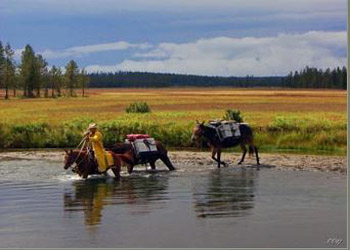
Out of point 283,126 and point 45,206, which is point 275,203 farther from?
point 283,126

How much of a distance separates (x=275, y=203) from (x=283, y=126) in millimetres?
15813

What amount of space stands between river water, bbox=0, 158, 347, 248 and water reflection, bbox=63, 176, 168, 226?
0.8 inches

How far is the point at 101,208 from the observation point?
1347 cm

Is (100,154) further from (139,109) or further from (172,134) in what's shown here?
(139,109)

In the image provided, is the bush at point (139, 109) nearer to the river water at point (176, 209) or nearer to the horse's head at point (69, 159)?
the river water at point (176, 209)

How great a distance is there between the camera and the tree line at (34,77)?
8244 cm

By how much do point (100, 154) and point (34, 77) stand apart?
69918 millimetres

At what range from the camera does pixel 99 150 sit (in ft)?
56.5

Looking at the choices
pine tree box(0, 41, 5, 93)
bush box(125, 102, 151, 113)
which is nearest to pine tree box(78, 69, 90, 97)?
pine tree box(0, 41, 5, 93)

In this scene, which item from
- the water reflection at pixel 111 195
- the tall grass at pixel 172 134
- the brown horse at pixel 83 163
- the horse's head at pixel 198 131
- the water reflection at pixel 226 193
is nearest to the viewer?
the water reflection at pixel 226 193

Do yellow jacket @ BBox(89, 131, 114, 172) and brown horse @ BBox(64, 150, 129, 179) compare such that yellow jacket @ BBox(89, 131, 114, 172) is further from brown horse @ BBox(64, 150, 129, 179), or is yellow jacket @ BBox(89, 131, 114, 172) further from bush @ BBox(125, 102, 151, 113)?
bush @ BBox(125, 102, 151, 113)

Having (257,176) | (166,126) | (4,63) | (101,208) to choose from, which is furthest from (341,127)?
(4,63)

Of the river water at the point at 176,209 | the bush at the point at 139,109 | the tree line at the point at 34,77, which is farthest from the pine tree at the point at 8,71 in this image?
the river water at the point at 176,209

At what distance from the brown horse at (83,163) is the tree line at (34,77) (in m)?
65.1
